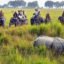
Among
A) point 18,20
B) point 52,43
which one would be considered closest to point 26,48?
point 52,43

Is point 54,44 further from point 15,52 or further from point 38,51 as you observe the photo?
point 15,52

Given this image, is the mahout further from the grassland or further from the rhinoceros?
the rhinoceros

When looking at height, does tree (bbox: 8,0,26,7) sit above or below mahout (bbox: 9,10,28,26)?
below

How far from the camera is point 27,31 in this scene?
16.5 m

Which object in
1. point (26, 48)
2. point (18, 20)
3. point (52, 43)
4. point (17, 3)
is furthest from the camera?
point (17, 3)

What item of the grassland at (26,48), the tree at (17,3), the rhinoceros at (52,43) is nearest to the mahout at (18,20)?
the grassland at (26,48)

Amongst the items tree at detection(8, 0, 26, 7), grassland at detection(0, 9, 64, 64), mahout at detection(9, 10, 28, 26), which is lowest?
tree at detection(8, 0, 26, 7)

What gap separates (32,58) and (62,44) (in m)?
1.78

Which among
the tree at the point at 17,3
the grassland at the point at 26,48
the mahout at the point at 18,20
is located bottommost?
the tree at the point at 17,3

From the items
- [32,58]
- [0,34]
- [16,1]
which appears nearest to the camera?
[32,58]

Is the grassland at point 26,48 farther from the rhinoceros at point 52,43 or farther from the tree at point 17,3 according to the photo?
Result: the tree at point 17,3

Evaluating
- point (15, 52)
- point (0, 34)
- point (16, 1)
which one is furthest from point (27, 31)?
point (16, 1)

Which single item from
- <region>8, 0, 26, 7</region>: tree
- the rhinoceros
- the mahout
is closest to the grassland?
the rhinoceros

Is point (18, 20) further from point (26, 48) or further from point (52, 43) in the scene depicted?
point (52, 43)
